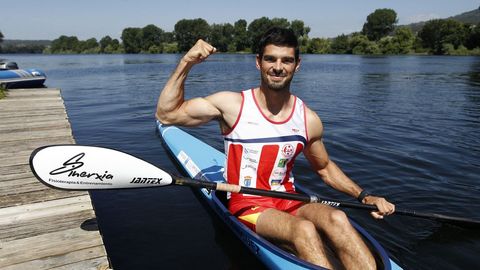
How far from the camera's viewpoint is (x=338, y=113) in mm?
14000

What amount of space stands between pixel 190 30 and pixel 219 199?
114269 millimetres

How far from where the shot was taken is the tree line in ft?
231

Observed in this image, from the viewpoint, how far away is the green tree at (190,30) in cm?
11094

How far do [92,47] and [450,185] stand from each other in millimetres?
136692

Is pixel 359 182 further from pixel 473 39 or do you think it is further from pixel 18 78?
pixel 473 39

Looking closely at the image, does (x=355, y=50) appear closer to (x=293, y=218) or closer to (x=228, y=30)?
(x=228, y=30)

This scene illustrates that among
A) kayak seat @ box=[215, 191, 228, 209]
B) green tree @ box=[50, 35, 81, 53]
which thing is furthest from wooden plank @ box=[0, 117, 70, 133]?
green tree @ box=[50, 35, 81, 53]

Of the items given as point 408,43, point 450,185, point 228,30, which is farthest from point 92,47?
point 450,185

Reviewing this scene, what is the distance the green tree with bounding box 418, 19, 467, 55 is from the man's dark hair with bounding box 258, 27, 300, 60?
3026 inches

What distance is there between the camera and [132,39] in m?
111

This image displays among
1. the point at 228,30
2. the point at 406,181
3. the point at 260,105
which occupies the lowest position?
the point at 406,181

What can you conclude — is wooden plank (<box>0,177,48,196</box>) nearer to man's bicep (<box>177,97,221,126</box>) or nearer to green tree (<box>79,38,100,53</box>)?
man's bicep (<box>177,97,221,126</box>)

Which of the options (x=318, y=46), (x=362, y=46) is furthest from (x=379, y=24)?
(x=362, y=46)

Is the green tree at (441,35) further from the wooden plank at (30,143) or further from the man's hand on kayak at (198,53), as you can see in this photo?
the man's hand on kayak at (198,53)
